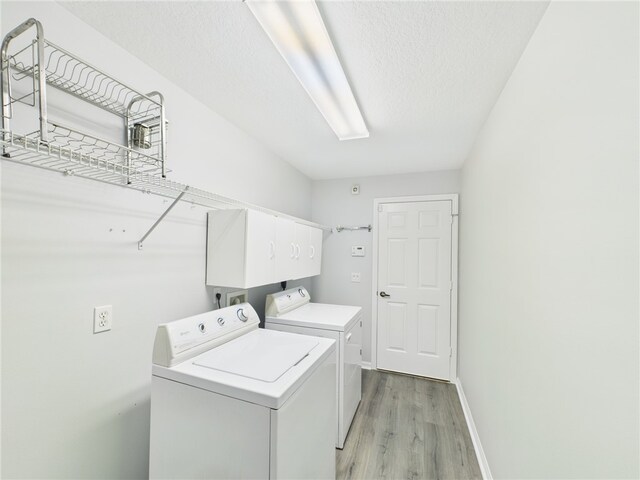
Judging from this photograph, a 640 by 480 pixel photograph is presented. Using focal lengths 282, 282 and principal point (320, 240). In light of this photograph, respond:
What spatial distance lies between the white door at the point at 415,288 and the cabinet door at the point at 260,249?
1704 millimetres

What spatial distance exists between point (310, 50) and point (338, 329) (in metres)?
Answer: 1.76

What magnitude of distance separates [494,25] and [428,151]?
1.56 m

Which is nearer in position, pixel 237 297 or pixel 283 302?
pixel 237 297

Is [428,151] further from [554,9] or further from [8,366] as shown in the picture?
[8,366]

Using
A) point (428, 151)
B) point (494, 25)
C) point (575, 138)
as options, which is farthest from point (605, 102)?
point (428, 151)

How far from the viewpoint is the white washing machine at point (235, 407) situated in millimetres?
1124

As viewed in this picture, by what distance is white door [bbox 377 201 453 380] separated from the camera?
10.5 feet

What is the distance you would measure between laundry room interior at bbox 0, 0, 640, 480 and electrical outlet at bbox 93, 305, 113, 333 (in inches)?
0.4

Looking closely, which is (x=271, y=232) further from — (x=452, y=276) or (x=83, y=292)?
(x=452, y=276)

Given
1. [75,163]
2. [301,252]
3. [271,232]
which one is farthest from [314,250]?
[75,163]

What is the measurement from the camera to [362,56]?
1.40 metres

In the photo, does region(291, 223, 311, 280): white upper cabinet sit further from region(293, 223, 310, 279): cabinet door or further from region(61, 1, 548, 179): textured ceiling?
region(61, 1, 548, 179): textured ceiling

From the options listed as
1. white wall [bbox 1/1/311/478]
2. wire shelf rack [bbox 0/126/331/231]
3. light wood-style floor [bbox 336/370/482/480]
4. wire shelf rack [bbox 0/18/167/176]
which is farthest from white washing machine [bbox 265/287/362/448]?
wire shelf rack [bbox 0/18/167/176]

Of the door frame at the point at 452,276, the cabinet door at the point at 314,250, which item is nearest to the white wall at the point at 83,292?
the cabinet door at the point at 314,250
